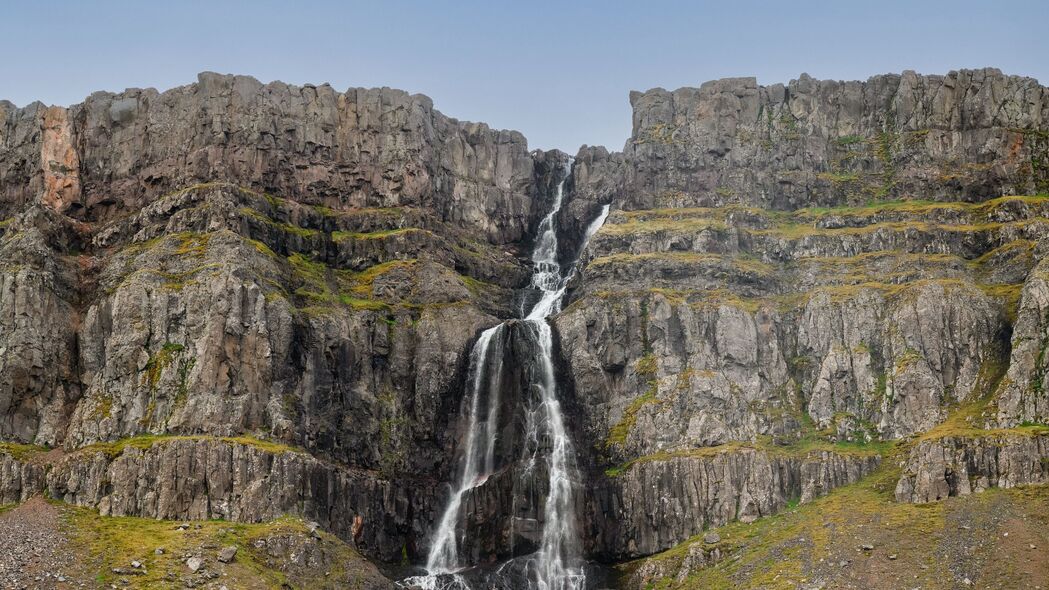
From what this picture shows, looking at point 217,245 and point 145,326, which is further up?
point 217,245

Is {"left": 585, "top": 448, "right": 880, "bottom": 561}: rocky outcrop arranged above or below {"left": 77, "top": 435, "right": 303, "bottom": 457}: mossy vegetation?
below

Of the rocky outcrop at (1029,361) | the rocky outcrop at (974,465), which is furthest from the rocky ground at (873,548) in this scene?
the rocky outcrop at (1029,361)

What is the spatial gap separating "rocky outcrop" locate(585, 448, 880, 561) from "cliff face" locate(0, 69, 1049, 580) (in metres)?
0.28

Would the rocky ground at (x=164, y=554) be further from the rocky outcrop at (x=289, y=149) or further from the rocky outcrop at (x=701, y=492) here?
the rocky outcrop at (x=289, y=149)

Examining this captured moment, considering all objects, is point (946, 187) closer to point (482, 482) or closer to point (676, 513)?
point (676, 513)

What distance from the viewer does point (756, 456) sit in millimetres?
112750

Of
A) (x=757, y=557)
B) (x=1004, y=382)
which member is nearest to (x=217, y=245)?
(x=757, y=557)

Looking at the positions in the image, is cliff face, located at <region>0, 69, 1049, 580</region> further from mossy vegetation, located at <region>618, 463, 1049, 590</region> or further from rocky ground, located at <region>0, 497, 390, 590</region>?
rocky ground, located at <region>0, 497, 390, 590</region>

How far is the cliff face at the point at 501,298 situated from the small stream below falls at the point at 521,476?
145 centimetres

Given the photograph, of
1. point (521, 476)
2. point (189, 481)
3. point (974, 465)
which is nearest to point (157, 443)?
point (189, 481)

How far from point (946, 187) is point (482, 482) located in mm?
69702

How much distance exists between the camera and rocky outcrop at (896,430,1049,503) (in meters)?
101

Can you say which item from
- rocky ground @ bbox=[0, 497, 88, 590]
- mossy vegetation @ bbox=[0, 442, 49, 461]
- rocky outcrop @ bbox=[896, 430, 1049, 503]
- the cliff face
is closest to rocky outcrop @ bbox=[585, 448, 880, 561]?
the cliff face

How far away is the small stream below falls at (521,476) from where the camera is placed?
109438 millimetres
